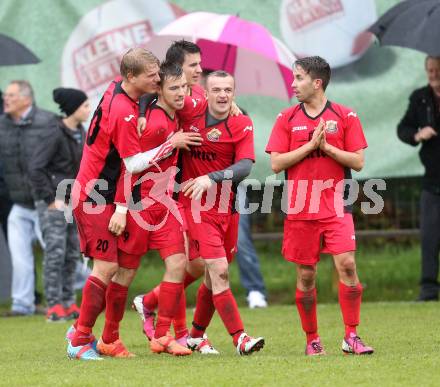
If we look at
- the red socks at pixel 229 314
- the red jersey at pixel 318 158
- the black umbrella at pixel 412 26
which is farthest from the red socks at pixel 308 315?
the black umbrella at pixel 412 26

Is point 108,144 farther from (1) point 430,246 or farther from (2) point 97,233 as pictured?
(1) point 430,246

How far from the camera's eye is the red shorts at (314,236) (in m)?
8.01

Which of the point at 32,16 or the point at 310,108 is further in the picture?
the point at 32,16

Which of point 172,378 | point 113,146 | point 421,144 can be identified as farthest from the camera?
point 421,144

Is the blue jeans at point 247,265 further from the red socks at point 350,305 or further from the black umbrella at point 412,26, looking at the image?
the red socks at point 350,305

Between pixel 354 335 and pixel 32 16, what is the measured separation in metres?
6.47

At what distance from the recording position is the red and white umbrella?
1128cm

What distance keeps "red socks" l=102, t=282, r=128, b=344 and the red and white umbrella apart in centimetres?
357

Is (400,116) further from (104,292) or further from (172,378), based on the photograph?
(172,378)

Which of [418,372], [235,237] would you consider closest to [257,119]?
[235,237]

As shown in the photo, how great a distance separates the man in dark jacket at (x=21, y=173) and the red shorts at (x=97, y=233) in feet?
13.6

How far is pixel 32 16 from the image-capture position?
43.0 feet

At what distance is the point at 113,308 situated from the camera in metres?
8.29

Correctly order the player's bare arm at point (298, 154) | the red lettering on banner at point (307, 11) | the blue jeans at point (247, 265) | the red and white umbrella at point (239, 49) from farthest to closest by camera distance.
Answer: the red lettering on banner at point (307, 11) < the blue jeans at point (247, 265) < the red and white umbrella at point (239, 49) < the player's bare arm at point (298, 154)
